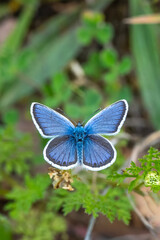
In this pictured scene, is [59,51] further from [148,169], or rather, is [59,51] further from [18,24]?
[148,169]

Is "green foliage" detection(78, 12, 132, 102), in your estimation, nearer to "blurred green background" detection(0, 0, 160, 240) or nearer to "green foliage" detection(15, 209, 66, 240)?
"blurred green background" detection(0, 0, 160, 240)

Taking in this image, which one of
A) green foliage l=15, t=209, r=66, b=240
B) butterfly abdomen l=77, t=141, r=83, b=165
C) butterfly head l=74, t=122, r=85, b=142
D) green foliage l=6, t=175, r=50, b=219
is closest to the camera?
butterfly abdomen l=77, t=141, r=83, b=165

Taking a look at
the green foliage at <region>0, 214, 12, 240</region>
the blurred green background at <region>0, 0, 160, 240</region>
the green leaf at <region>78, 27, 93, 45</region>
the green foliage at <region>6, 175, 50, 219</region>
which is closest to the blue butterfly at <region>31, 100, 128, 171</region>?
the green foliage at <region>6, 175, 50, 219</region>

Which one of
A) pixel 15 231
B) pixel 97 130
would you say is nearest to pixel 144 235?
pixel 15 231

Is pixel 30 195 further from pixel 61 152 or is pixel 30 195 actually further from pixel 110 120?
pixel 110 120

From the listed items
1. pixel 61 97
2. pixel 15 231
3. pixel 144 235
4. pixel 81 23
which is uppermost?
pixel 81 23

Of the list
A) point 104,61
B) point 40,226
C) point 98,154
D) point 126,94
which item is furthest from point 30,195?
point 104,61
